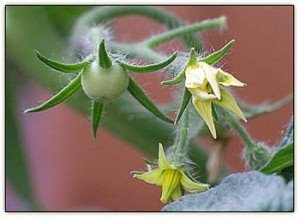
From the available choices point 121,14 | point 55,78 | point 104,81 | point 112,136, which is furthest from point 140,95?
point 112,136

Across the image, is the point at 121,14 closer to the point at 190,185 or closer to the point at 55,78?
the point at 55,78

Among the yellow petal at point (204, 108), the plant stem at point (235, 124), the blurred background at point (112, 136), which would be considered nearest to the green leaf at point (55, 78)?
the blurred background at point (112, 136)

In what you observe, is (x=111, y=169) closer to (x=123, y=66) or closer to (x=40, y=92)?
(x=40, y=92)

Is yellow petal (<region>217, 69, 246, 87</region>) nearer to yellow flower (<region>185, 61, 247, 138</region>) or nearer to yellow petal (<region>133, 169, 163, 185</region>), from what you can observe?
yellow flower (<region>185, 61, 247, 138</region>)

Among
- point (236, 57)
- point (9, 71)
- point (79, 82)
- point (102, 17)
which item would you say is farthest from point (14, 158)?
point (236, 57)

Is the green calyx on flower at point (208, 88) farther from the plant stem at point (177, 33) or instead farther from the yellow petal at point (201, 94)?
the plant stem at point (177, 33)

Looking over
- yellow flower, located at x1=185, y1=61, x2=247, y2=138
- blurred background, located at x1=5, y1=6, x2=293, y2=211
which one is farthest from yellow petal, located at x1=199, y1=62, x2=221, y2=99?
Answer: blurred background, located at x1=5, y1=6, x2=293, y2=211
